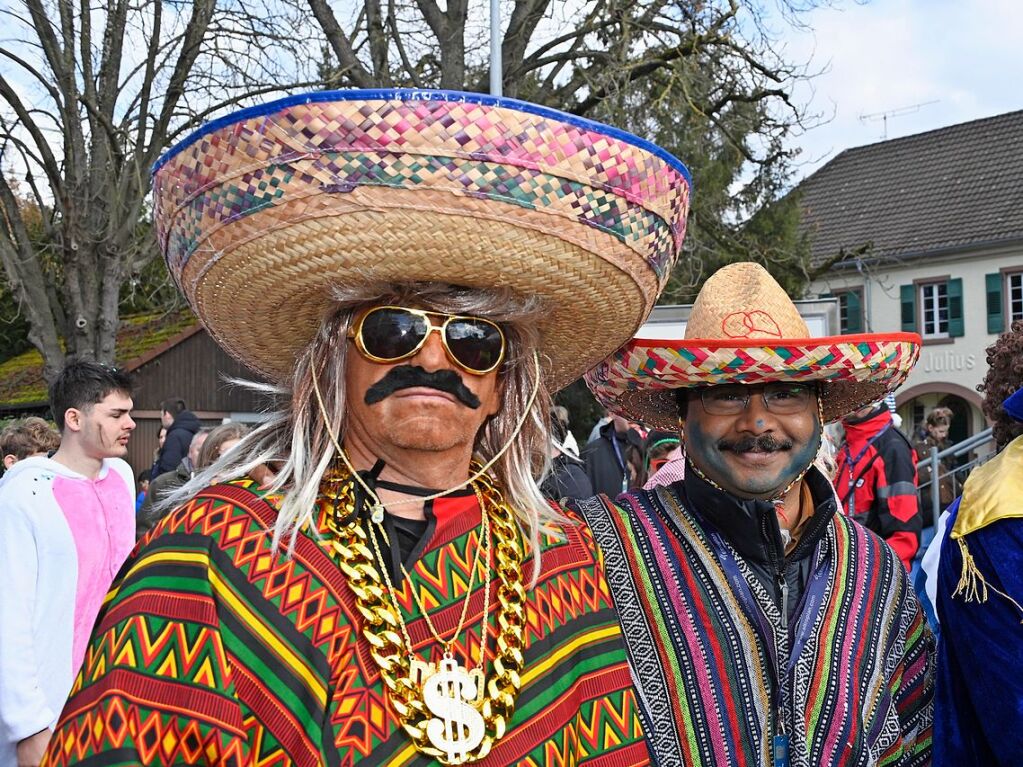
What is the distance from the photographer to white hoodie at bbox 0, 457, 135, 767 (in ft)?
11.5

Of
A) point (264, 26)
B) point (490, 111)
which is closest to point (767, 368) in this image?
point (490, 111)

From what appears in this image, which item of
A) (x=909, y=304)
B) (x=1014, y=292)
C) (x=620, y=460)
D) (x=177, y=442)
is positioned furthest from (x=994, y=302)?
(x=177, y=442)

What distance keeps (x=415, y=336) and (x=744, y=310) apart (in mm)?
1004

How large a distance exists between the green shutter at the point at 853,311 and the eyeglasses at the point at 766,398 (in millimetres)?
25101

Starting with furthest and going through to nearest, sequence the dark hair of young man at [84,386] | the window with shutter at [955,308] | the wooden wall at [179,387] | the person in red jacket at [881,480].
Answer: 1. the window with shutter at [955,308]
2. the wooden wall at [179,387]
3. the person in red jacket at [881,480]
4. the dark hair of young man at [84,386]

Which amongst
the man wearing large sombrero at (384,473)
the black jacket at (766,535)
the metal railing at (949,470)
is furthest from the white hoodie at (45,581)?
the metal railing at (949,470)

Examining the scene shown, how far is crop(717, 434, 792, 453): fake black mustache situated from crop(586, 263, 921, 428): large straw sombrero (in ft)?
0.48

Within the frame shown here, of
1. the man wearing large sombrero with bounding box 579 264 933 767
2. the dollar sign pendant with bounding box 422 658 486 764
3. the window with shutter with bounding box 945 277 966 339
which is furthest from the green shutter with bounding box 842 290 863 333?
the dollar sign pendant with bounding box 422 658 486 764

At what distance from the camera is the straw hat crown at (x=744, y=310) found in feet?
8.59

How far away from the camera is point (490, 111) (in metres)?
1.79

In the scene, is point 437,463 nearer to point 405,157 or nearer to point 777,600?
point 405,157

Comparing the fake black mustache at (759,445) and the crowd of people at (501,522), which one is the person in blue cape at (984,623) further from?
the fake black mustache at (759,445)

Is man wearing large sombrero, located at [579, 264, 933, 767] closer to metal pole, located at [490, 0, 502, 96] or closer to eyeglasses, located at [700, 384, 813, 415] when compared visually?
eyeglasses, located at [700, 384, 813, 415]

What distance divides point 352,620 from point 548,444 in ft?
2.48
